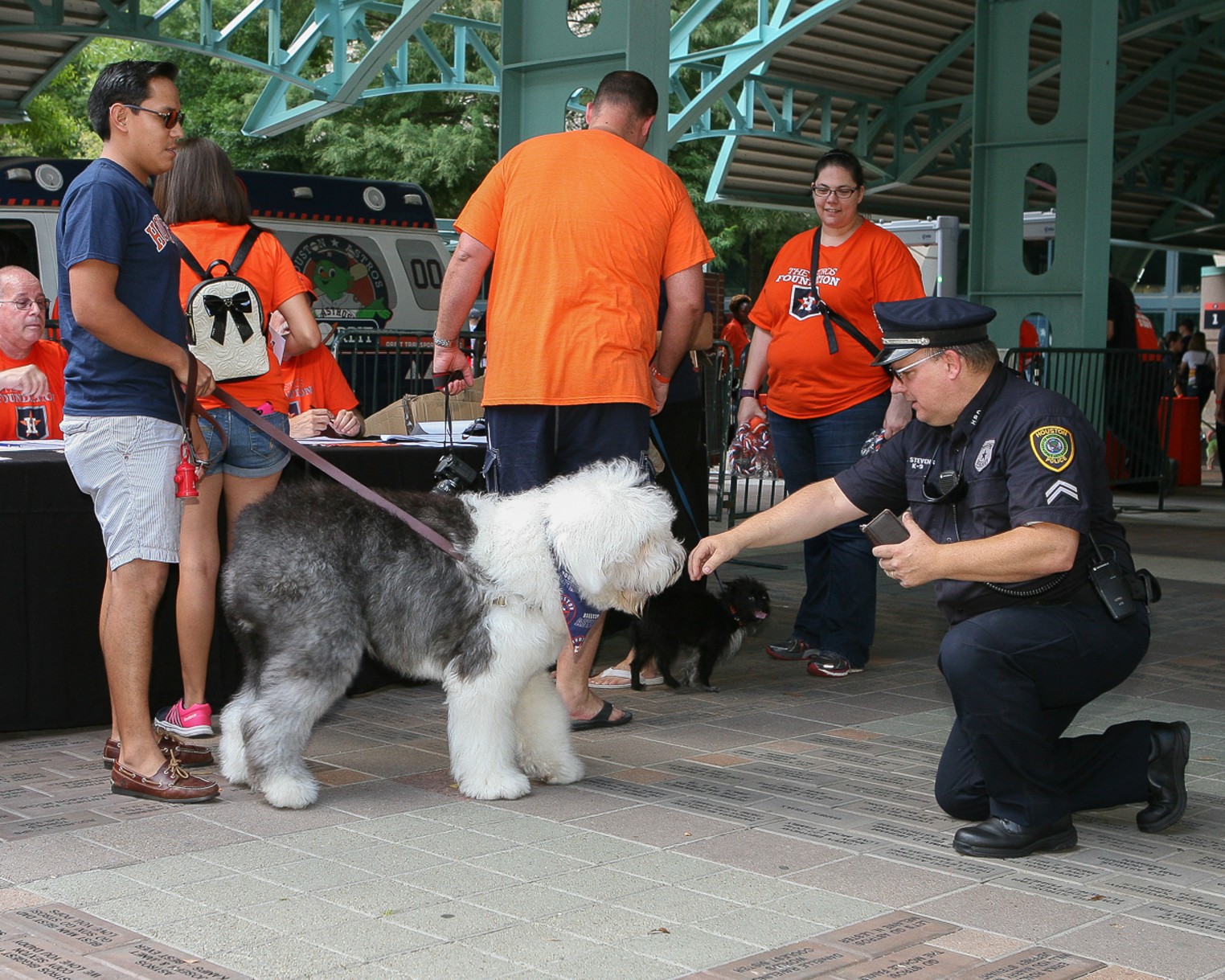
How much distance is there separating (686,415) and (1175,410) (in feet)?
37.3

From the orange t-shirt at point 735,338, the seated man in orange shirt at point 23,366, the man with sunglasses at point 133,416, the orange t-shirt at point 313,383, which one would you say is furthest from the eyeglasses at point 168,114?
the orange t-shirt at point 735,338

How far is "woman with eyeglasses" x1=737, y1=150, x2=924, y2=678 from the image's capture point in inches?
263

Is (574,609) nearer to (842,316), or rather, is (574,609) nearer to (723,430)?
(842,316)

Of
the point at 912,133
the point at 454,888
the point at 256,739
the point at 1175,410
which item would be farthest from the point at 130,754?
the point at 912,133

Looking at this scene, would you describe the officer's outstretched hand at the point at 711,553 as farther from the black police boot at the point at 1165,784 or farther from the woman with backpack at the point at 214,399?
the woman with backpack at the point at 214,399

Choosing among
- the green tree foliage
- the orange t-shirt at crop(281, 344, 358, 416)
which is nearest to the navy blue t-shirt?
the orange t-shirt at crop(281, 344, 358, 416)

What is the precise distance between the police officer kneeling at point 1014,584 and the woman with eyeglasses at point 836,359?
2236mm

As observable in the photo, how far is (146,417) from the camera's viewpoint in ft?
14.9

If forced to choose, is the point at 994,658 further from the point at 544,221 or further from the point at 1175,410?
the point at 1175,410

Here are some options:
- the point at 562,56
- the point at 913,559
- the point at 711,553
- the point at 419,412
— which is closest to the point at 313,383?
the point at 419,412

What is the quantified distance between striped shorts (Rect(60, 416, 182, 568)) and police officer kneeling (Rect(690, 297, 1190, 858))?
1.68m

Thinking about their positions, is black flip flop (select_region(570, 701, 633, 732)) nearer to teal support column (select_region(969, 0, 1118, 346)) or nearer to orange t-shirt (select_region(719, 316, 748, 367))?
teal support column (select_region(969, 0, 1118, 346))

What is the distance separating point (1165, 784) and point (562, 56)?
5.25 m

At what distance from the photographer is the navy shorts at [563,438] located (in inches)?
208
